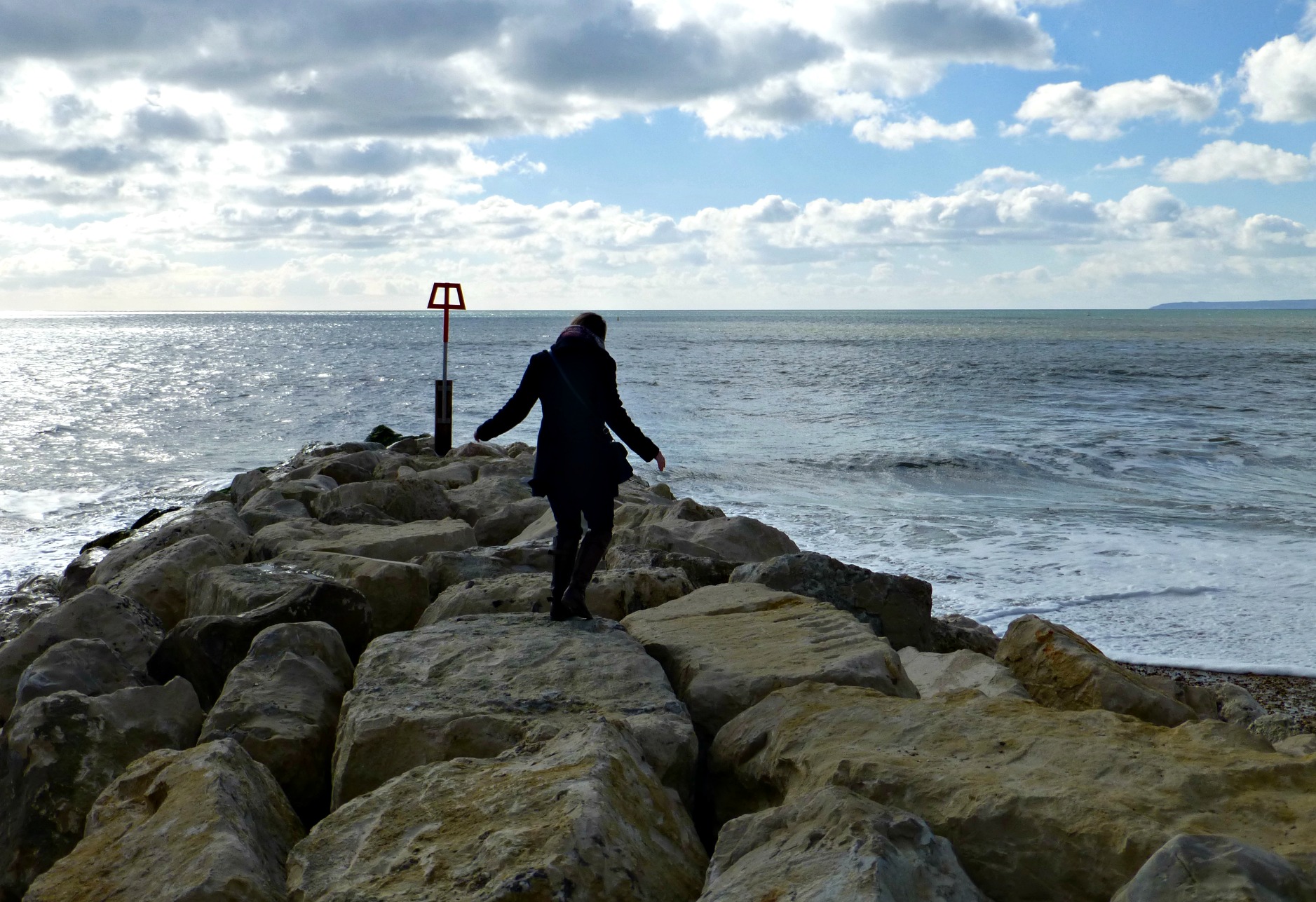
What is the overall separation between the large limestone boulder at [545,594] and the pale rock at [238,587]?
0.71m

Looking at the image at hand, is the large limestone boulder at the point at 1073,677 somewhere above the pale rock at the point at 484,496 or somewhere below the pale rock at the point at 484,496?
above

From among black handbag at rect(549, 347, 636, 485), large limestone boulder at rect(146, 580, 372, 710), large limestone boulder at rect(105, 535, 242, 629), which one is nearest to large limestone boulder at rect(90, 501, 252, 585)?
large limestone boulder at rect(105, 535, 242, 629)

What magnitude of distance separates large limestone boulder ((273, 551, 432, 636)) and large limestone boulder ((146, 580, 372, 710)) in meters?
0.46

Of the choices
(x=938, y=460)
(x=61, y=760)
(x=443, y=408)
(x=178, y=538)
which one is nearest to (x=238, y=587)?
(x=61, y=760)

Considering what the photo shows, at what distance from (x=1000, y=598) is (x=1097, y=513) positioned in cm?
442

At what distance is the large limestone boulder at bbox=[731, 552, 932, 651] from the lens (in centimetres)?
566

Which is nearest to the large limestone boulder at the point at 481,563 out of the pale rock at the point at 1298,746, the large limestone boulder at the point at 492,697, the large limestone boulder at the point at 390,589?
the large limestone boulder at the point at 390,589

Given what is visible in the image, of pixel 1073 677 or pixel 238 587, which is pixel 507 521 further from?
pixel 1073 677

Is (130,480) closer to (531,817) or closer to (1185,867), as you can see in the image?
(531,817)

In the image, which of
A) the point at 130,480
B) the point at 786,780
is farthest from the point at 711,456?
the point at 786,780

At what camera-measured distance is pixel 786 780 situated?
3.31 meters

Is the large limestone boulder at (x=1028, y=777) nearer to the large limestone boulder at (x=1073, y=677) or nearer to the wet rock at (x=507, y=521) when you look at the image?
the large limestone boulder at (x=1073, y=677)

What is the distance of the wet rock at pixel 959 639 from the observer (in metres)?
5.99

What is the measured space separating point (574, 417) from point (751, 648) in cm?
127
